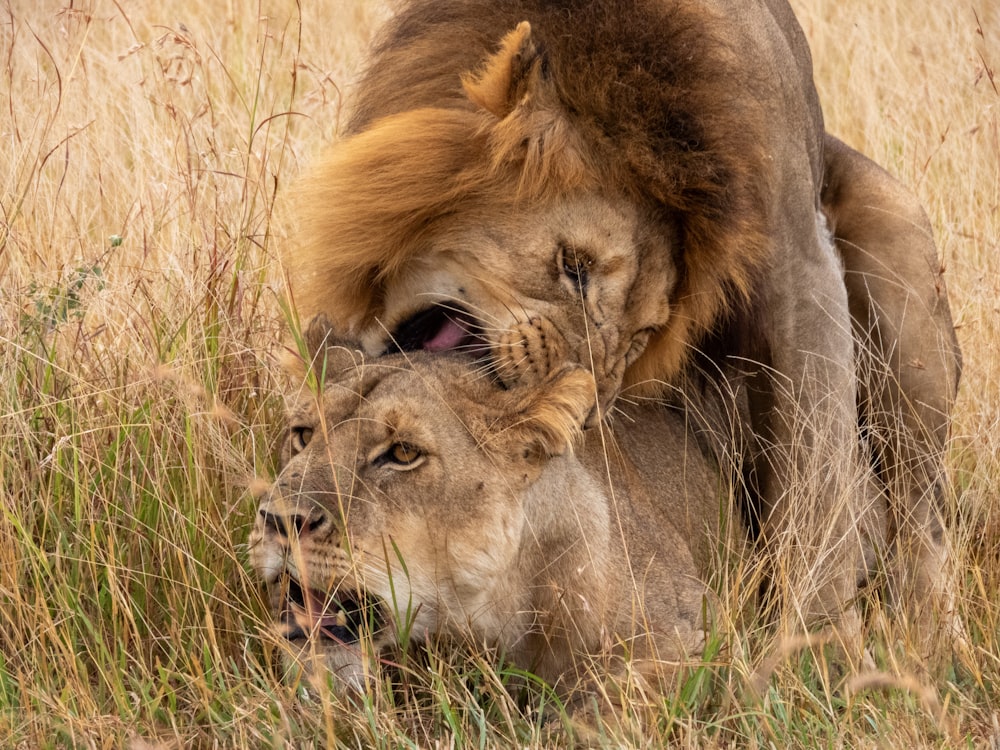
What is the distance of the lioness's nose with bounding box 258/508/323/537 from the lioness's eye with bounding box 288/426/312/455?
30cm

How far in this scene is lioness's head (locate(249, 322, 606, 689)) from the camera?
2.86m

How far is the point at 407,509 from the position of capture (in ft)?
9.69

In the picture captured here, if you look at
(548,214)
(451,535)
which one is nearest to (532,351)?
(548,214)

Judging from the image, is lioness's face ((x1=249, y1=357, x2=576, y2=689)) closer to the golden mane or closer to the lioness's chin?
the lioness's chin


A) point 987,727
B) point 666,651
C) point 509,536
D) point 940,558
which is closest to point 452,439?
point 509,536

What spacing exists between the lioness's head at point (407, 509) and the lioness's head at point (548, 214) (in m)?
0.13

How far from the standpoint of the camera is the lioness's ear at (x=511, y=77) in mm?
2963

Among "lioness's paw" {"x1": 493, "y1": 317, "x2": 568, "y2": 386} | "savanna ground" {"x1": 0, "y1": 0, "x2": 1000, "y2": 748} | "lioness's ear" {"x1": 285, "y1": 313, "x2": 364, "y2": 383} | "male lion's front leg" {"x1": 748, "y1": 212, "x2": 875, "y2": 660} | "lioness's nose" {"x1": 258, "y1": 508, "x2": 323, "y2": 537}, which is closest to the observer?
"lioness's nose" {"x1": 258, "y1": 508, "x2": 323, "y2": 537}

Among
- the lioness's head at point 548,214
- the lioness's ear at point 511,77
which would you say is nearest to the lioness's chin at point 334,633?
the lioness's head at point 548,214

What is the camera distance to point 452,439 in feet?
9.99

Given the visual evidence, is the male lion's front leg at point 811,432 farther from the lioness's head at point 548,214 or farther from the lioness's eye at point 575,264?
the lioness's eye at point 575,264

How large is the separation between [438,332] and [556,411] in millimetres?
500

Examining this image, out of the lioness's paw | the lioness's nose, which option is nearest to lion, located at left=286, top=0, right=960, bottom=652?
Answer: the lioness's paw

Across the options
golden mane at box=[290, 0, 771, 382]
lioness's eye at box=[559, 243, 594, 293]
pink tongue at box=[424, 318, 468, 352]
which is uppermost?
golden mane at box=[290, 0, 771, 382]
